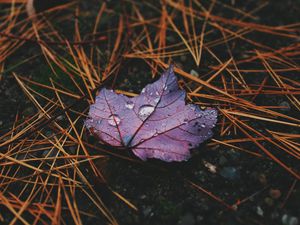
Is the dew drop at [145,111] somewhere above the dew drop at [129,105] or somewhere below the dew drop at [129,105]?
below

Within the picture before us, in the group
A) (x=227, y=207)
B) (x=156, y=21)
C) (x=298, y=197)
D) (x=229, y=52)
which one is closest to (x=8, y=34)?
(x=156, y=21)

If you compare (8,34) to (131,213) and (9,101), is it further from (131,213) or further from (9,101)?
(131,213)

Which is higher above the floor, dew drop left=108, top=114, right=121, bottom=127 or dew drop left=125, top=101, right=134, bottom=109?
dew drop left=125, top=101, right=134, bottom=109

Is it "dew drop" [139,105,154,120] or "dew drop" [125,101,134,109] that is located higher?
"dew drop" [125,101,134,109]
